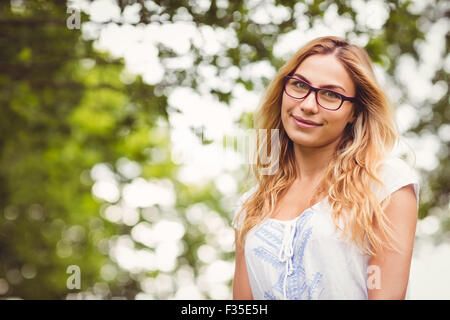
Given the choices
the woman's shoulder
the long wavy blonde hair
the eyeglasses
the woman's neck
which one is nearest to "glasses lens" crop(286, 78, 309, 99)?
the eyeglasses

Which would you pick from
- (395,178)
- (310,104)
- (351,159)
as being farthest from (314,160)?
(395,178)

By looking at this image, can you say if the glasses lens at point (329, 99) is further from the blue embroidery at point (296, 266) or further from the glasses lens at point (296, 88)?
the blue embroidery at point (296, 266)

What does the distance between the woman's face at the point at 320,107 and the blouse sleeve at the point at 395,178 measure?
0.90 ft

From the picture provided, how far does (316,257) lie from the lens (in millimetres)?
2029

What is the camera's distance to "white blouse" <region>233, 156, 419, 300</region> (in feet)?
6.56

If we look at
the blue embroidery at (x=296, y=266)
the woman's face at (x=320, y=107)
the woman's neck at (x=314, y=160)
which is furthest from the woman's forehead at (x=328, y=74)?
the blue embroidery at (x=296, y=266)

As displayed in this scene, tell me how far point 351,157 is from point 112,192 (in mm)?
8555

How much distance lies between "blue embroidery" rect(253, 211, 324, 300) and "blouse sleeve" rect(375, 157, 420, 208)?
29cm

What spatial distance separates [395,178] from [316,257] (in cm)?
42

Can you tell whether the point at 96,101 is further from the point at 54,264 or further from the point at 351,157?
the point at 351,157

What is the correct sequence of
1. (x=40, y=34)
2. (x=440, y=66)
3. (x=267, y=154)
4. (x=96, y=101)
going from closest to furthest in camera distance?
(x=267, y=154)
(x=40, y=34)
(x=440, y=66)
(x=96, y=101)

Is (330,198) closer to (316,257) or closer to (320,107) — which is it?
(316,257)

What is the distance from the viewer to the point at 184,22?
10.5ft
